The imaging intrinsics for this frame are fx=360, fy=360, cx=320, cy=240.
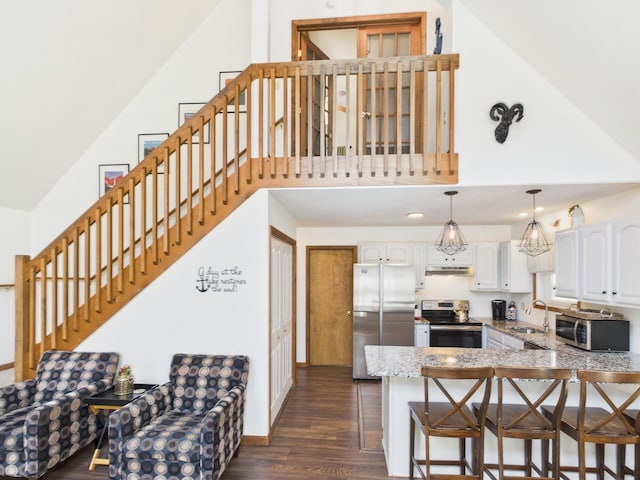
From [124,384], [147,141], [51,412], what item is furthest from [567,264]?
[147,141]

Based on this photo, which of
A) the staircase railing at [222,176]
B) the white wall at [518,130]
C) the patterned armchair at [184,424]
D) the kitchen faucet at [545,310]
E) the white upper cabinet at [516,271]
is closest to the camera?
the patterned armchair at [184,424]

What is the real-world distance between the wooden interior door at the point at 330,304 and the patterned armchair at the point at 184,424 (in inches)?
119

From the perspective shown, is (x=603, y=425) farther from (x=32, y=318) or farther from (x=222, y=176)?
(x=32, y=318)

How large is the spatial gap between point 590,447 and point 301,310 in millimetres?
4051

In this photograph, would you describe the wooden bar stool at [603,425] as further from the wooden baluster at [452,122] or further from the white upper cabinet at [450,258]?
the white upper cabinet at [450,258]

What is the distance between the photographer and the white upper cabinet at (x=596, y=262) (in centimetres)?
328

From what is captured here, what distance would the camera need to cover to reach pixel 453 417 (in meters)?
2.50

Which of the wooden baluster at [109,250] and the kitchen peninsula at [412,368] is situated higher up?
the wooden baluster at [109,250]

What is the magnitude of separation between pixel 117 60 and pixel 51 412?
12.4 ft

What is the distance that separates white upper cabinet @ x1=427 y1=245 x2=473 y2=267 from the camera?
5.60 metres

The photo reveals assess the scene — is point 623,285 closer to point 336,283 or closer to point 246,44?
point 336,283

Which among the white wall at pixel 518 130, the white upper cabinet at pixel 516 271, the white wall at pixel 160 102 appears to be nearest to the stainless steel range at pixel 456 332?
the white upper cabinet at pixel 516 271

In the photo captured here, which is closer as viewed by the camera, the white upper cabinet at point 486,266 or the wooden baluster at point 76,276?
the wooden baluster at point 76,276

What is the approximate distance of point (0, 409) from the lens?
2.86 meters
